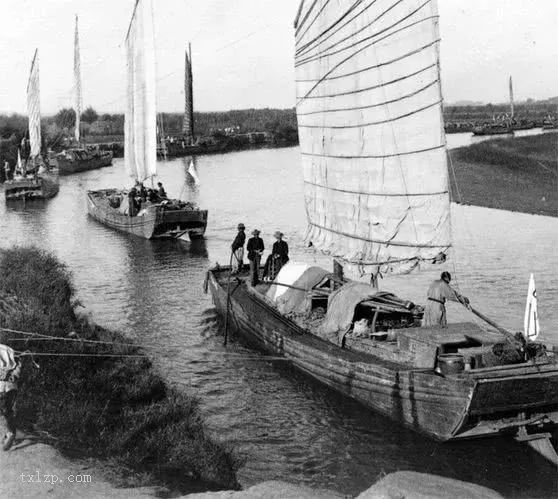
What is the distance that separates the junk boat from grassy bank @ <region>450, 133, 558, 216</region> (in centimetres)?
1404

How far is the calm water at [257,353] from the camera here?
996 cm

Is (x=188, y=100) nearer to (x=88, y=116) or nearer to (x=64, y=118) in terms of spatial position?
(x=64, y=118)

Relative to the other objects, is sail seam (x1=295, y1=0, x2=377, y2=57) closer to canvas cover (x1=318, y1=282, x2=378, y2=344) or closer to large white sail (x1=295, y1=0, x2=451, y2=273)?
large white sail (x1=295, y1=0, x2=451, y2=273)

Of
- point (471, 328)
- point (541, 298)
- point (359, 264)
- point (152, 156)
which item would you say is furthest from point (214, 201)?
point (471, 328)

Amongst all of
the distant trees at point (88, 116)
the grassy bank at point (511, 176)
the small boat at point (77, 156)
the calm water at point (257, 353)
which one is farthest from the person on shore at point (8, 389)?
the distant trees at point (88, 116)

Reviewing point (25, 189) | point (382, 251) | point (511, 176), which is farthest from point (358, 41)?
point (25, 189)

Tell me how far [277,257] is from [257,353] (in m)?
2.34

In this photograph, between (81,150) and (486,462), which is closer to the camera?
(486,462)

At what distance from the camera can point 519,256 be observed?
22.8m

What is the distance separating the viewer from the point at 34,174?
4500 centimetres

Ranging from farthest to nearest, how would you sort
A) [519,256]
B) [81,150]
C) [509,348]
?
[81,150], [519,256], [509,348]

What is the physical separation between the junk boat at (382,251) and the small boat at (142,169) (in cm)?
1296

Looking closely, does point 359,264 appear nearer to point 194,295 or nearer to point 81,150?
point 194,295

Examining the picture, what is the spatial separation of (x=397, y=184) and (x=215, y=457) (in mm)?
5761
